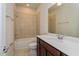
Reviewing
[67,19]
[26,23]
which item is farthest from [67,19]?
[26,23]

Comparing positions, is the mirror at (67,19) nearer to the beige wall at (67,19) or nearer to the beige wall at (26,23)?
the beige wall at (67,19)

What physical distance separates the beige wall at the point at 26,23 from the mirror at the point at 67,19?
411 mm

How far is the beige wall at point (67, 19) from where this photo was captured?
1.69 m

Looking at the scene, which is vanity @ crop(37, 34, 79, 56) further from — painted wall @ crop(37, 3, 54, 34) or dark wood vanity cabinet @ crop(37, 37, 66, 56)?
painted wall @ crop(37, 3, 54, 34)

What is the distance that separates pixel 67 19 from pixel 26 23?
95 centimetres

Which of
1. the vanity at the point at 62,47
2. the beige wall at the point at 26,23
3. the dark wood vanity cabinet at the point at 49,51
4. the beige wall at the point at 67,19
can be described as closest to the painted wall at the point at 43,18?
the beige wall at the point at 26,23

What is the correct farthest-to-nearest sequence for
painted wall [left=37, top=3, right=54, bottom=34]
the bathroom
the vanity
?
1. painted wall [left=37, top=3, right=54, bottom=34]
2. the bathroom
3. the vanity

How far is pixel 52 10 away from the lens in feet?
8.13

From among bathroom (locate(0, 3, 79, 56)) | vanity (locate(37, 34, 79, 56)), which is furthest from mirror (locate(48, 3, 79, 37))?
vanity (locate(37, 34, 79, 56))

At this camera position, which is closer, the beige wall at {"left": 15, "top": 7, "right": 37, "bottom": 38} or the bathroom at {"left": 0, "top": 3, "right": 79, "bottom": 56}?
the bathroom at {"left": 0, "top": 3, "right": 79, "bottom": 56}

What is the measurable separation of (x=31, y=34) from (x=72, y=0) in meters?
1.40

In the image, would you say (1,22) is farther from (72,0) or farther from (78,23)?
(78,23)

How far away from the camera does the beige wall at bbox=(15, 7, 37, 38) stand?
247 cm

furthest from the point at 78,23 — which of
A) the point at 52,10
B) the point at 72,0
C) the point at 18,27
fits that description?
the point at 18,27
